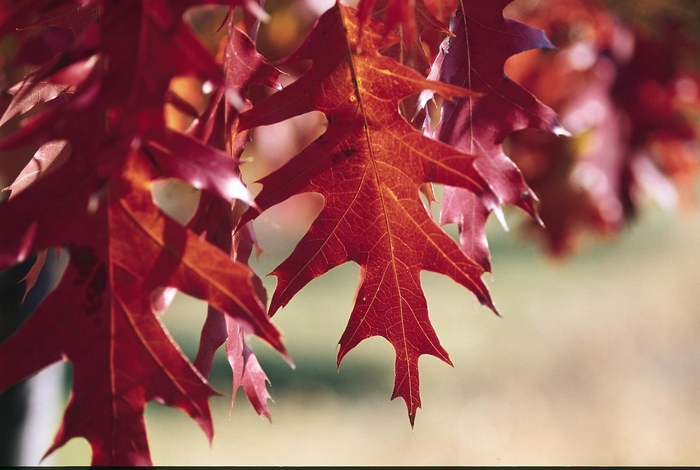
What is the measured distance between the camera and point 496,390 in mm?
4250

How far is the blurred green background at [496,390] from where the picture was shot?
11.2ft

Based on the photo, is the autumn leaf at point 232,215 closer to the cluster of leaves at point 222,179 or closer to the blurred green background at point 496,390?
the cluster of leaves at point 222,179

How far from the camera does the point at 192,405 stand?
2.15 ft

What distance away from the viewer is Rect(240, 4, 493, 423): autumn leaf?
75cm

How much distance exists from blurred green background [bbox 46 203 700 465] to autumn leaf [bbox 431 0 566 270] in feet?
4.91

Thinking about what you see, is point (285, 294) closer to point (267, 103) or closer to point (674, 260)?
point (267, 103)

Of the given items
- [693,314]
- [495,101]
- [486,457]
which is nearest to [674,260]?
[693,314]

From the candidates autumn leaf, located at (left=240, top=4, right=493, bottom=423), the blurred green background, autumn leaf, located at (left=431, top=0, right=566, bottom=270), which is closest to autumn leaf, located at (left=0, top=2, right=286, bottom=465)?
autumn leaf, located at (left=240, top=4, right=493, bottom=423)

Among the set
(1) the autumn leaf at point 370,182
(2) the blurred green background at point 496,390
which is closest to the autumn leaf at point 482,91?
(1) the autumn leaf at point 370,182

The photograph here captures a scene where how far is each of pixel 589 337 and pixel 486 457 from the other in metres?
2.15

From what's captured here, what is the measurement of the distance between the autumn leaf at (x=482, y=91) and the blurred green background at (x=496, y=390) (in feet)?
4.91

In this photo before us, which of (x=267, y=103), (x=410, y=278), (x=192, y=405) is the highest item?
(x=267, y=103)

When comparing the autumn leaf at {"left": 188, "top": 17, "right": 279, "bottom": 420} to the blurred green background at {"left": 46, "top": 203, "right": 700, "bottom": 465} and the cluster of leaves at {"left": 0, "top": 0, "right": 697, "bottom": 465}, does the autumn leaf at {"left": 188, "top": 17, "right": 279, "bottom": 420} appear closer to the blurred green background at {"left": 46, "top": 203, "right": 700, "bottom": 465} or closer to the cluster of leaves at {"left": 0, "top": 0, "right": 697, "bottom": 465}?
the cluster of leaves at {"left": 0, "top": 0, "right": 697, "bottom": 465}

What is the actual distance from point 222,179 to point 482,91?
438 mm
